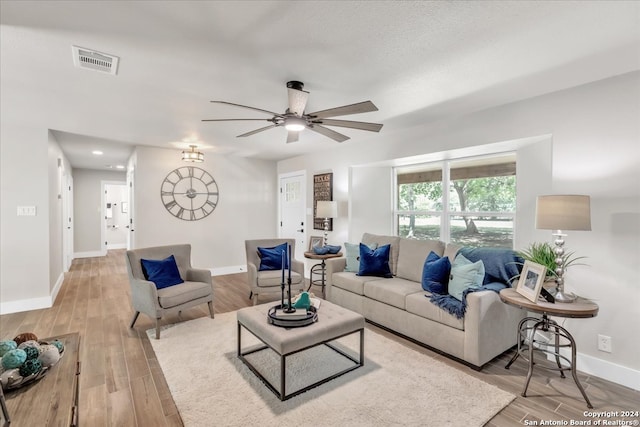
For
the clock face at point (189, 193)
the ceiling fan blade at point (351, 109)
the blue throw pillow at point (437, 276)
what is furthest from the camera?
the clock face at point (189, 193)

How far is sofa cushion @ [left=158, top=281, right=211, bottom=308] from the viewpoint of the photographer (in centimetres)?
315

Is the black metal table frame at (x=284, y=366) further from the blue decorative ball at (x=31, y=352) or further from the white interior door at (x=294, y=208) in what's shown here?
the white interior door at (x=294, y=208)

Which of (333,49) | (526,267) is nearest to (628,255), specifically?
(526,267)

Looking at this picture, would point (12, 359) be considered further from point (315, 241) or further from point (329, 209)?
point (315, 241)

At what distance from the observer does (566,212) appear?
2.25m

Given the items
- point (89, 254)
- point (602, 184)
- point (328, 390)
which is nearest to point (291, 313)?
point (328, 390)

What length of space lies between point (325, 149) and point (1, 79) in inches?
160

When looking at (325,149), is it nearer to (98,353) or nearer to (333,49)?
(333,49)

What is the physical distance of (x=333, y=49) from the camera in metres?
2.07

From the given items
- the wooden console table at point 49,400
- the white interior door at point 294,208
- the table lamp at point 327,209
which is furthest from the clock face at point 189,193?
the wooden console table at point 49,400

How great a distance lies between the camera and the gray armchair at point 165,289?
10.2ft

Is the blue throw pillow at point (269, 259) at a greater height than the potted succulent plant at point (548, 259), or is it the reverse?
the potted succulent plant at point (548, 259)

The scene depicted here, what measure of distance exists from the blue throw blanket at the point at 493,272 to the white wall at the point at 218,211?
4.50 metres

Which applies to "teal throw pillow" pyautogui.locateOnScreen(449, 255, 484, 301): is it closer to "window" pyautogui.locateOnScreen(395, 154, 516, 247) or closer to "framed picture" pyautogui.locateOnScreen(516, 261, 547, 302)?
"framed picture" pyautogui.locateOnScreen(516, 261, 547, 302)
